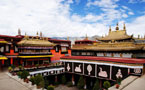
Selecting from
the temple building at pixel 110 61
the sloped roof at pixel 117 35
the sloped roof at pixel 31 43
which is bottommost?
the temple building at pixel 110 61

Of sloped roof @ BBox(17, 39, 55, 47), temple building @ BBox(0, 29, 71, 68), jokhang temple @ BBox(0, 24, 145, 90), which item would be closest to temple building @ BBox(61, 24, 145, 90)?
jokhang temple @ BBox(0, 24, 145, 90)

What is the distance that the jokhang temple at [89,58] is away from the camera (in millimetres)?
15633

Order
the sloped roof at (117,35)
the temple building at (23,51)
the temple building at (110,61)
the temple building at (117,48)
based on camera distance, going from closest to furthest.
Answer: the temple building at (110,61), the temple building at (117,48), the temple building at (23,51), the sloped roof at (117,35)

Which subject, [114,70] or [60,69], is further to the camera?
[60,69]

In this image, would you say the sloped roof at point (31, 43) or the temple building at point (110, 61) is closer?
the temple building at point (110, 61)

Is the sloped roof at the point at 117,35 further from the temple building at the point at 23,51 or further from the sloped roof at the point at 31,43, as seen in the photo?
the temple building at the point at 23,51

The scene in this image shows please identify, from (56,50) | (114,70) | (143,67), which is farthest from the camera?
(56,50)

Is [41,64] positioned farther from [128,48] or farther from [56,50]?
[128,48]

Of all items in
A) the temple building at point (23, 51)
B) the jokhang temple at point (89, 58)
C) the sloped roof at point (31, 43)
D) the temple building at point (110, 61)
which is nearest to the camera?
the temple building at point (110, 61)

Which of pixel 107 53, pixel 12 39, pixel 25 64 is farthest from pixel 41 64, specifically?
pixel 107 53

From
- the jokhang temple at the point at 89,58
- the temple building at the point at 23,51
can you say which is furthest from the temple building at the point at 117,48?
the temple building at the point at 23,51

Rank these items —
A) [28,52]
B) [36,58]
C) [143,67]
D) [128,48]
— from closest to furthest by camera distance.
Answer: [143,67]
[128,48]
[28,52]
[36,58]

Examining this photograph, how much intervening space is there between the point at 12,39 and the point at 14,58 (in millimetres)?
4207

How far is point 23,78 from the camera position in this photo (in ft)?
47.3
